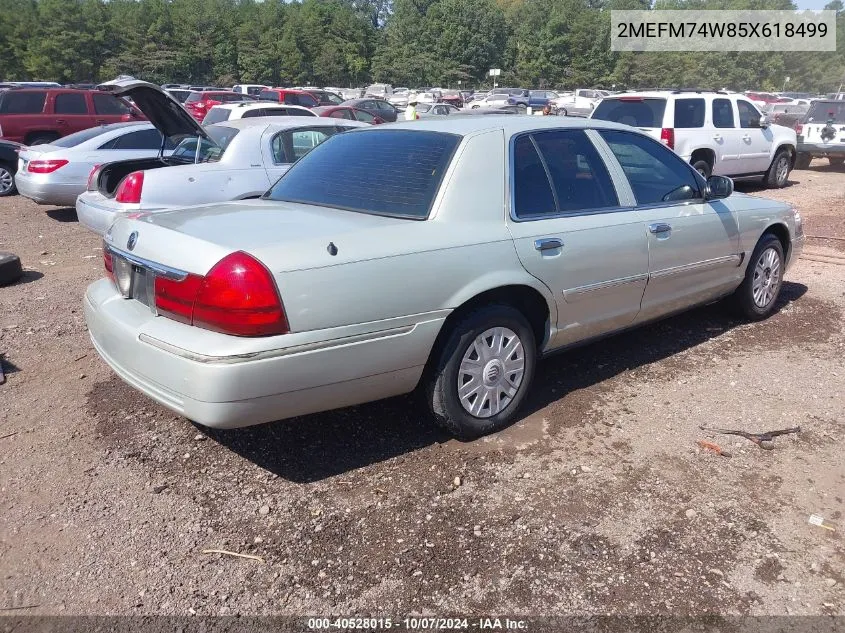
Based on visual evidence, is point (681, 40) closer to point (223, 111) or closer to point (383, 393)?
point (223, 111)

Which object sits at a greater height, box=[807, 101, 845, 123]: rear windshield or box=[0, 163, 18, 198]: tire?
box=[807, 101, 845, 123]: rear windshield

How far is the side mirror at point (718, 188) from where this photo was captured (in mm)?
4961

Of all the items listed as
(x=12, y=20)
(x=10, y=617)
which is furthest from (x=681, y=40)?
(x=10, y=617)

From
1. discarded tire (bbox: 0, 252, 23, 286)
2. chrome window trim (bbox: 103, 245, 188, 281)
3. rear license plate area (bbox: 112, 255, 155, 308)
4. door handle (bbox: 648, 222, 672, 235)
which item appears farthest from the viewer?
discarded tire (bbox: 0, 252, 23, 286)

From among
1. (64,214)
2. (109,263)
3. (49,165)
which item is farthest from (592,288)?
(64,214)

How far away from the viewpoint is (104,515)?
3162mm

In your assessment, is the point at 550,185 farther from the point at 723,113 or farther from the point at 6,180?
the point at 6,180

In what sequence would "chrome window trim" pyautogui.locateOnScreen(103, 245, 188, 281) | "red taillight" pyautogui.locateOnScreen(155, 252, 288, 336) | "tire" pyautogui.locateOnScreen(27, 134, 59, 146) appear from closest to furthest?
"red taillight" pyautogui.locateOnScreen(155, 252, 288, 336), "chrome window trim" pyautogui.locateOnScreen(103, 245, 188, 281), "tire" pyautogui.locateOnScreen(27, 134, 59, 146)

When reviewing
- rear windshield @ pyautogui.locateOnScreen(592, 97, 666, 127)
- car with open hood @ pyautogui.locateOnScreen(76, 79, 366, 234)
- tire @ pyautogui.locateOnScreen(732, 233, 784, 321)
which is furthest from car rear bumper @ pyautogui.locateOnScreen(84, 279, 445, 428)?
rear windshield @ pyautogui.locateOnScreen(592, 97, 666, 127)

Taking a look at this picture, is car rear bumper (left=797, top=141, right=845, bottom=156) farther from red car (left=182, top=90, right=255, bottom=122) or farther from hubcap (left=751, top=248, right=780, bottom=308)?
red car (left=182, top=90, right=255, bottom=122)

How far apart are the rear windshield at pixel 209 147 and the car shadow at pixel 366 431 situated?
469cm

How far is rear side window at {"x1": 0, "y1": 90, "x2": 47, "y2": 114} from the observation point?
1459cm

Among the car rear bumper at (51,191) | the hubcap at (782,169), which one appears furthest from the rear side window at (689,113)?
the car rear bumper at (51,191)

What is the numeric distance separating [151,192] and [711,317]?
5363 mm
